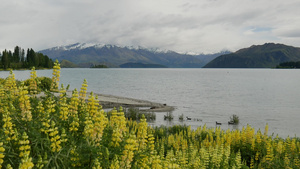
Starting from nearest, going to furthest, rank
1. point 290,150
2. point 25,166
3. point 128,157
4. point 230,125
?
point 25,166, point 128,157, point 290,150, point 230,125

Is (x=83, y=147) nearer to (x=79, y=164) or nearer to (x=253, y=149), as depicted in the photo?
(x=79, y=164)

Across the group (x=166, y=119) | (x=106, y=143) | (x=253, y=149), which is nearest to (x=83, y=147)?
(x=106, y=143)

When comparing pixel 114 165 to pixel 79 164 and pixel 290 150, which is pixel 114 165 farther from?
pixel 290 150

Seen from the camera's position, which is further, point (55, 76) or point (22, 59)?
point (22, 59)

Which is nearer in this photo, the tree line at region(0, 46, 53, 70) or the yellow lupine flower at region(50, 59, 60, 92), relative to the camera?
the yellow lupine flower at region(50, 59, 60, 92)

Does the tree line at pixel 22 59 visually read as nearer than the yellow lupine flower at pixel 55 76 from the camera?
No

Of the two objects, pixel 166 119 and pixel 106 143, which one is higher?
pixel 106 143

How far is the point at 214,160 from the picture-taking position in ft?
20.6

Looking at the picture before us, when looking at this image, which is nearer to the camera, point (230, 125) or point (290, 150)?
point (290, 150)

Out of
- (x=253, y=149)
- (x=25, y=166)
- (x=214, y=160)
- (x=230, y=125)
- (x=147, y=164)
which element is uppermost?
(x=25, y=166)

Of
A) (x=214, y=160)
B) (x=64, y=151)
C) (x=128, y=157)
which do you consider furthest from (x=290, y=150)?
(x=64, y=151)

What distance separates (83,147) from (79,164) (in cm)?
25

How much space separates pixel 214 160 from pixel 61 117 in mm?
4058

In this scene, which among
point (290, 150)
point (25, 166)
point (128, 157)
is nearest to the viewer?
point (25, 166)
